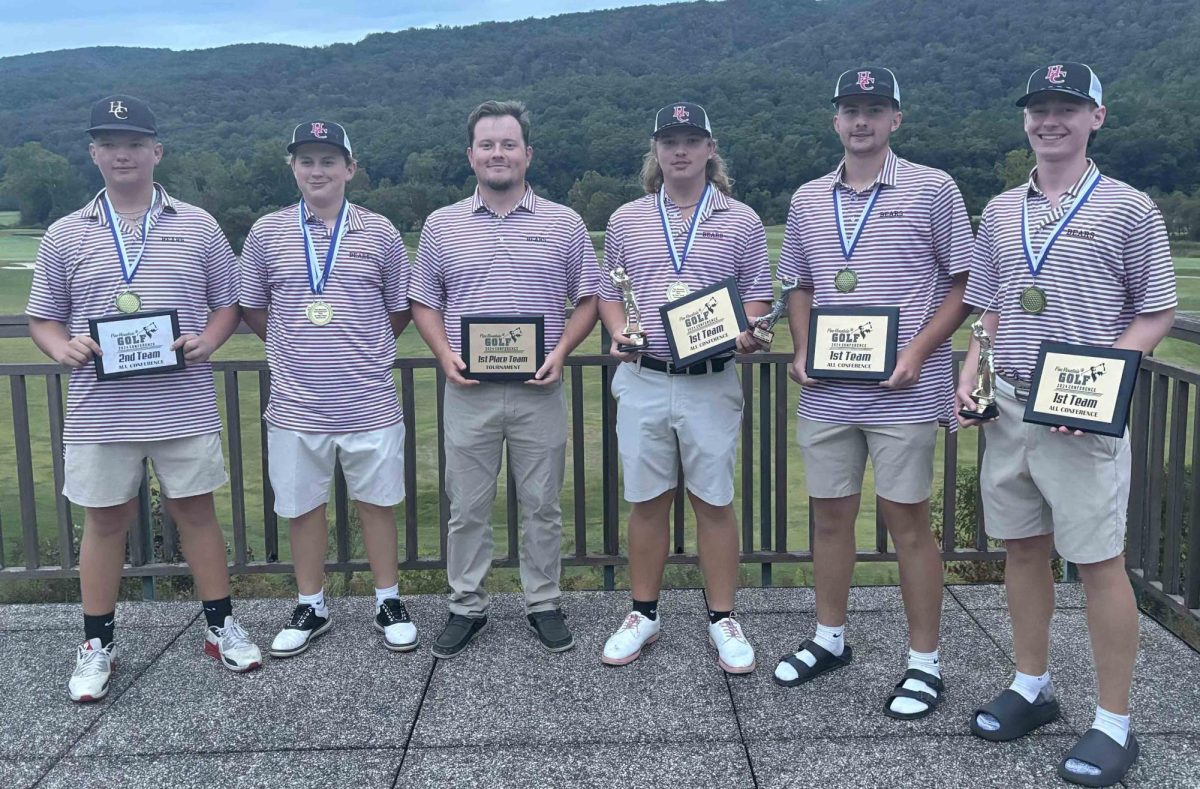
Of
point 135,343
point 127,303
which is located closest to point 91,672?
point 135,343

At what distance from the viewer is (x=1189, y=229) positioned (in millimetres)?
13789

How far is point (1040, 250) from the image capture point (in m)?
2.52

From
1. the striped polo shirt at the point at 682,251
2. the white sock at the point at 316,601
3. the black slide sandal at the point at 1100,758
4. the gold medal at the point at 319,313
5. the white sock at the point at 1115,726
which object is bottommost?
the black slide sandal at the point at 1100,758

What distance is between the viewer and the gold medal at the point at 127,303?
304cm

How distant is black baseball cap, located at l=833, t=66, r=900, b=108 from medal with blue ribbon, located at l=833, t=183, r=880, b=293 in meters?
0.28

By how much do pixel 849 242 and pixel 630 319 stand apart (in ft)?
2.40

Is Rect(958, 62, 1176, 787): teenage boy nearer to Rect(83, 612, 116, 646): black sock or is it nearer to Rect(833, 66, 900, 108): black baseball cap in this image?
Rect(833, 66, 900, 108): black baseball cap

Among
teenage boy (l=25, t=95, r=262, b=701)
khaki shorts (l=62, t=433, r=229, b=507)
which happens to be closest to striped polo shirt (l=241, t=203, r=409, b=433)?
teenage boy (l=25, t=95, r=262, b=701)

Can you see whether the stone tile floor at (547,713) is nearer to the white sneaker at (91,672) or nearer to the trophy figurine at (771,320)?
the white sneaker at (91,672)

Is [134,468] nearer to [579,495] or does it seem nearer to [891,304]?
[579,495]

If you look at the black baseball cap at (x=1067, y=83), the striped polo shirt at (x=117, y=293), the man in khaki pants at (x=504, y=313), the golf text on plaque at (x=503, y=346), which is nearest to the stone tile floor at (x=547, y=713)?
the man in khaki pants at (x=504, y=313)

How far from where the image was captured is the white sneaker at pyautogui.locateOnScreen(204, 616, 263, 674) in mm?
3281

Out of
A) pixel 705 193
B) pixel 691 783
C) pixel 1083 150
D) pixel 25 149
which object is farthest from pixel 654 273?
pixel 25 149

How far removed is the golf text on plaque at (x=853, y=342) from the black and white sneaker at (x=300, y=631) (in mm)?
2042
